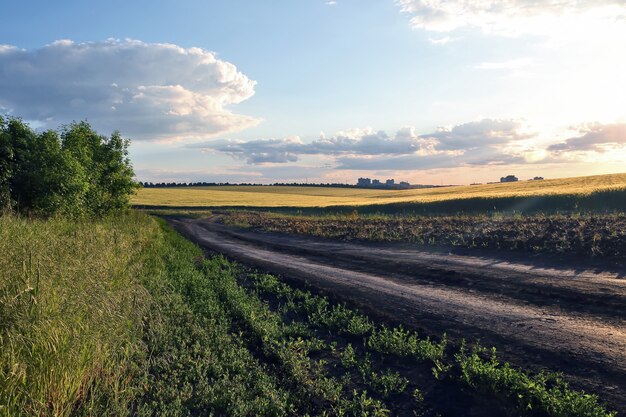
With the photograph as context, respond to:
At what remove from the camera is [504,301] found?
953 centimetres

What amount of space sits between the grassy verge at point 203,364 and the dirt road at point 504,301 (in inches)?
26.2

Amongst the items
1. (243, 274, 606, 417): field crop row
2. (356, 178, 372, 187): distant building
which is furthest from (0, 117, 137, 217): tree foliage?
(356, 178, 372, 187): distant building

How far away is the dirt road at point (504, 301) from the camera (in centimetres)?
628

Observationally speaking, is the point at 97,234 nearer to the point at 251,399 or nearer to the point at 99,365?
the point at 99,365

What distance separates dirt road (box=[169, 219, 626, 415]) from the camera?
20.6ft

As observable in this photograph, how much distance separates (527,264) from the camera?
45.7 feet

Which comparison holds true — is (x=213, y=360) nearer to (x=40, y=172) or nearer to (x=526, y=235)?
(x=526, y=235)

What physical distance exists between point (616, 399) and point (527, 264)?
9463 mm

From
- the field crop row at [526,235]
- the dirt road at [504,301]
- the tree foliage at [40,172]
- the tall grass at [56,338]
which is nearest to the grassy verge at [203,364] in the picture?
the tall grass at [56,338]

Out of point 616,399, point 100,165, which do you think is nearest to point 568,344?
point 616,399

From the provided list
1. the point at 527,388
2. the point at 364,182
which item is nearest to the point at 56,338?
the point at 527,388

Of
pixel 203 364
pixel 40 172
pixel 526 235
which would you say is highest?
pixel 40 172

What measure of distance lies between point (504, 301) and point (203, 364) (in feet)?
20.9

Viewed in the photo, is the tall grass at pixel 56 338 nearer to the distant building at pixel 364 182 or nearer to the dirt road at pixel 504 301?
the dirt road at pixel 504 301
